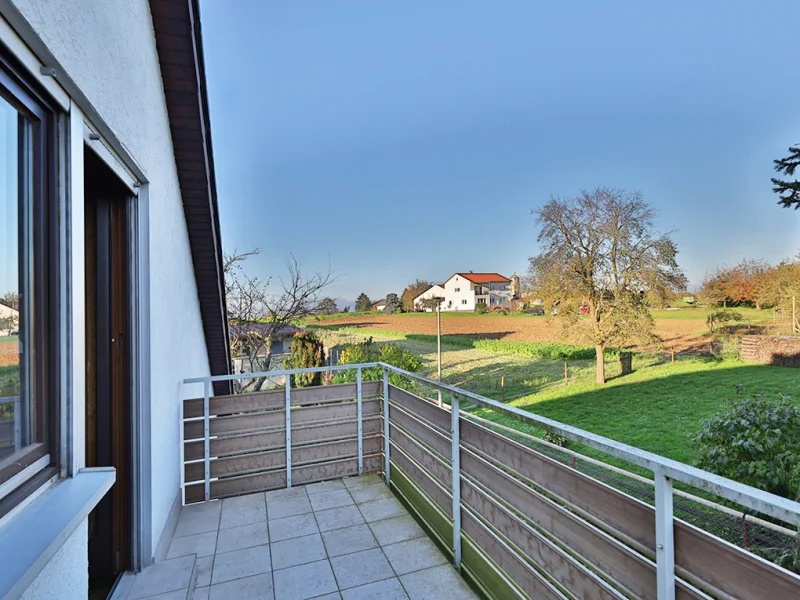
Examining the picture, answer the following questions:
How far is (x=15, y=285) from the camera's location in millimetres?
1145

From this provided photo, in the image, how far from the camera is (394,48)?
1212 cm

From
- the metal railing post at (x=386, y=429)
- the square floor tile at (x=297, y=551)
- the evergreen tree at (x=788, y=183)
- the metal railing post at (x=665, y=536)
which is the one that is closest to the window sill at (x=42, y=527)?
the metal railing post at (x=665, y=536)

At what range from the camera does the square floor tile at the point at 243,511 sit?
315 centimetres

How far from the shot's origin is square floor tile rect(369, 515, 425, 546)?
2.87 meters

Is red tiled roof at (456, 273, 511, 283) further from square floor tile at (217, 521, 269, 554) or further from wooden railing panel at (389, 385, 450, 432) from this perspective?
square floor tile at (217, 521, 269, 554)

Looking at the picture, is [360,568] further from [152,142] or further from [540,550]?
[152,142]

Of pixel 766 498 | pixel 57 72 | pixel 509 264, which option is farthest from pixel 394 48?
pixel 509 264

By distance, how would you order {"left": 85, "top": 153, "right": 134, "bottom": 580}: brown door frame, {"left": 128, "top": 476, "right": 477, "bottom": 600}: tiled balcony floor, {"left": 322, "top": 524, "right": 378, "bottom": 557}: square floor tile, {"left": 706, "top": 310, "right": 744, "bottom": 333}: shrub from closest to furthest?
{"left": 85, "top": 153, "right": 134, "bottom": 580}: brown door frame, {"left": 128, "top": 476, "right": 477, "bottom": 600}: tiled balcony floor, {"left": 322, "top": 524, "right": 378, "bottom": 557}: square floor tile, {"left": 706, "top": 310, "right": 744, "bottom": 333}: shrub

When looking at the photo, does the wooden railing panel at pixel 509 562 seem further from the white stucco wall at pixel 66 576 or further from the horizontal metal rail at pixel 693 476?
the white stucco wall at pixel 66 576

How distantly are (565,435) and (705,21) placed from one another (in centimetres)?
1808

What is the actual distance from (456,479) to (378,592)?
29.7 inches

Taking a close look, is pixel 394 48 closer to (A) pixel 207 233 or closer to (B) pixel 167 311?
(A) pixel 207 233

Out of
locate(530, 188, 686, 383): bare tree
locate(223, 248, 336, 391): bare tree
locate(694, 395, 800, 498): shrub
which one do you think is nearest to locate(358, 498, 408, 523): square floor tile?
locate(694, 395, 800, 498): shrub

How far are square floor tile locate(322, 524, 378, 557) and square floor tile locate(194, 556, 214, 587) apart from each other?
0.72 m
